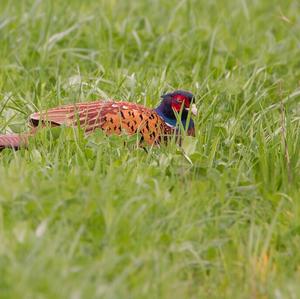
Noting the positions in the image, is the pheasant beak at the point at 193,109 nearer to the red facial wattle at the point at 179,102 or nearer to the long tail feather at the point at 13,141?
the red facial wattle at the point at 179,102

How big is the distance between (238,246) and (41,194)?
2.86ft

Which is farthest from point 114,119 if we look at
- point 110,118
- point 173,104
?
point 173,104

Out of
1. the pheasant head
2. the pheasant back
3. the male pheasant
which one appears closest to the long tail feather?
the male pheasant

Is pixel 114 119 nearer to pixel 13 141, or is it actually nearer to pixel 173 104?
pixel 173 104

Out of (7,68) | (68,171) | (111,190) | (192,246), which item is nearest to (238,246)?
(192,246)

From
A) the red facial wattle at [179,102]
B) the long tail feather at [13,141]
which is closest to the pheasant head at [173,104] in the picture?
the red facial wattle at [179,102]

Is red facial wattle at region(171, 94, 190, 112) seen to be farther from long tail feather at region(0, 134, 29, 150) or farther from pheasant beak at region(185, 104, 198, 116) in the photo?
long tail feather at region(0, 134, 29, 150)

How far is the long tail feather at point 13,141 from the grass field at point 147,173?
0.08m

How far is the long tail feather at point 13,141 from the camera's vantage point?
5445 millimetres

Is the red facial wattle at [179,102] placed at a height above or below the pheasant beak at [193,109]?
below

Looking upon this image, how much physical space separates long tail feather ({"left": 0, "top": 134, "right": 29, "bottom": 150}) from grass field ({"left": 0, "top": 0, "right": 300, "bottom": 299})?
76 mm

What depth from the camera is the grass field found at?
4098mm

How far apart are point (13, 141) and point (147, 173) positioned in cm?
94

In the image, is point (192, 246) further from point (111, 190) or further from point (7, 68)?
point (7, 68)
